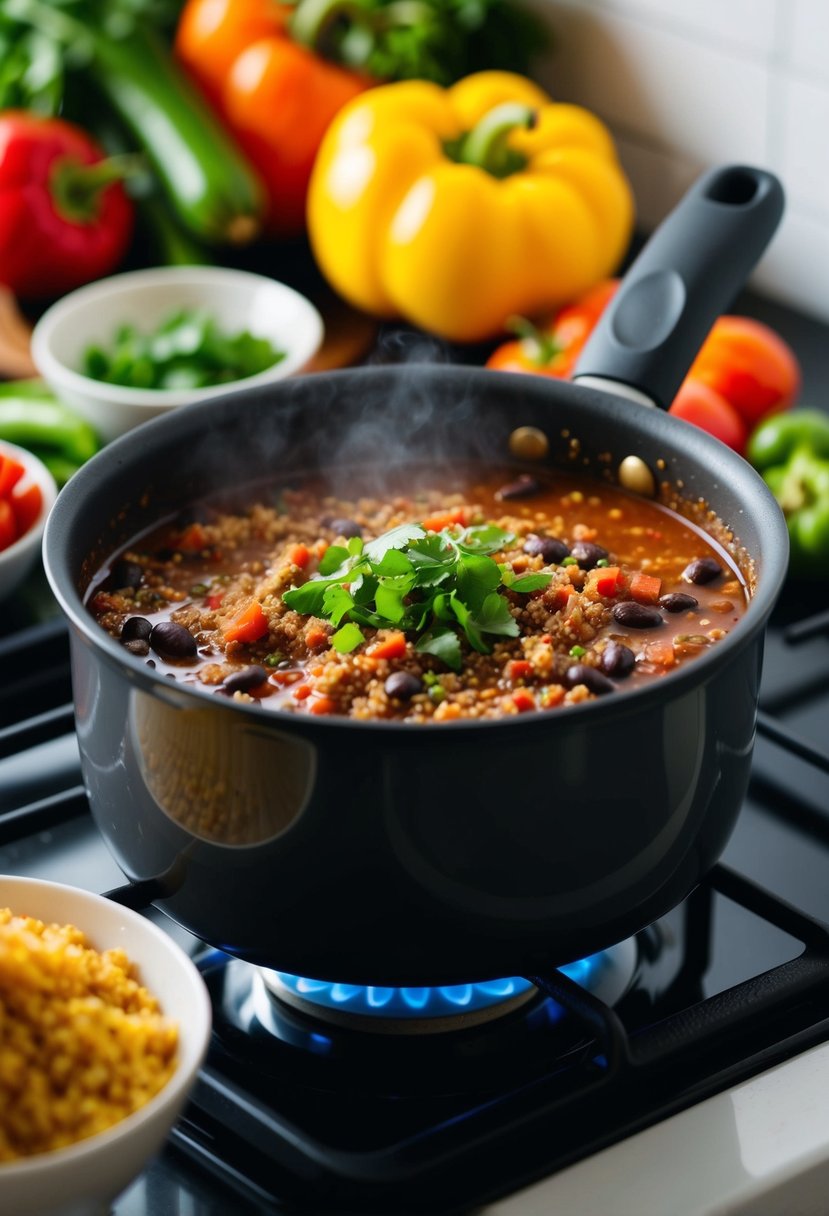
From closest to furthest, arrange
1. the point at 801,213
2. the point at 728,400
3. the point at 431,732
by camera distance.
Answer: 1. the point at 431,732
2. the point at 728,400
3. the point at 801,213

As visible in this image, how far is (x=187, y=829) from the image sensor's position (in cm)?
103

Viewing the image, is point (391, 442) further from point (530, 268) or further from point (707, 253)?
point (530, 268)

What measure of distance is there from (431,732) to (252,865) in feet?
0.59

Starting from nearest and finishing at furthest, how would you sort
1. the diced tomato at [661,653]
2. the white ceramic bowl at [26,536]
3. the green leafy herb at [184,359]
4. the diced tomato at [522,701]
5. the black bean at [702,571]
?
the diced tomato at [522,701] < the diced tomato at [661,653] < the black bean at [702,571] < the white ceramic bowl at [26,536] < the green leafy herb at [184,359]

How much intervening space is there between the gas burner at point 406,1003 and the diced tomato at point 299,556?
355 millimetres

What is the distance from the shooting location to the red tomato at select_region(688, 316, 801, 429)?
198 centimetres

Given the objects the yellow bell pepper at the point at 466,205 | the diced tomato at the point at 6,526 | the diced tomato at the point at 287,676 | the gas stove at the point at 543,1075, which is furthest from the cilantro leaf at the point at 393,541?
the yellow bell pepper at the point at 466,205

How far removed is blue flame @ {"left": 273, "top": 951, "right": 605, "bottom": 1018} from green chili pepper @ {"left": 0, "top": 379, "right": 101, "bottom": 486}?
971 millimetres

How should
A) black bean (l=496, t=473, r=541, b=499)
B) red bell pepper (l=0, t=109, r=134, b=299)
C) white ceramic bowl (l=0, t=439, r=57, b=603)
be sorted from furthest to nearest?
red bell pepper (l=0, t=109, r=134, b=299) → white ceramic bowl (l=0, t=439, r=57, b=603) → black bean (l=496, t=473, r=541, b=499)

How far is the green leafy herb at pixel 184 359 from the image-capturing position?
2.05 meters

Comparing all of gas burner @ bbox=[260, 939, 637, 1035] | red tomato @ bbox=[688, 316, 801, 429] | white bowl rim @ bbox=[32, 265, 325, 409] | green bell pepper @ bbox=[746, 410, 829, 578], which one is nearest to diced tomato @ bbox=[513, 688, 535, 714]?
gas burner @ bbox=[260, 939, 637, 1035]

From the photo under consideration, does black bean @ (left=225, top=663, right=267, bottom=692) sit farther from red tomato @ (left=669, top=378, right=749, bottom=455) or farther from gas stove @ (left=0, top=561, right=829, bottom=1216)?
red tomato @ (left=669, top=378, right=749, bottom=455)

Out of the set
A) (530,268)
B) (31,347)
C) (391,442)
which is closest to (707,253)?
(391,442)

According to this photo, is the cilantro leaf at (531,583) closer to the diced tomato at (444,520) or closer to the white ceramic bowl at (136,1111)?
the diced tomato at (444,520)
